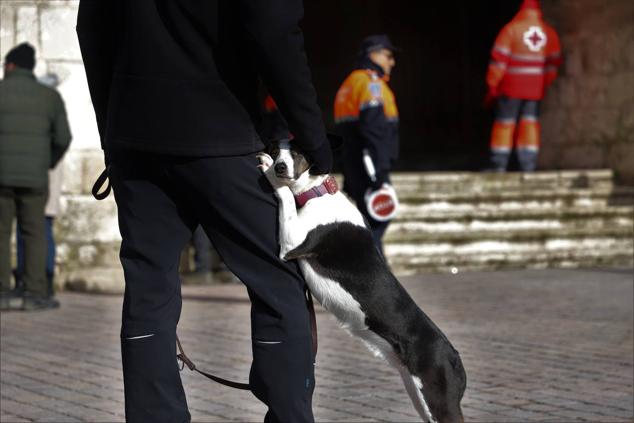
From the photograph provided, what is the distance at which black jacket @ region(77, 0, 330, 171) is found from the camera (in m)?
3.70

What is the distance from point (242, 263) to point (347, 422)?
1.67m

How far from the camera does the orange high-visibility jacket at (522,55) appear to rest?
14.0 metres

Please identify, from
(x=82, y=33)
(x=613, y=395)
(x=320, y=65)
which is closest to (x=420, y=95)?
(x=320, y=65)

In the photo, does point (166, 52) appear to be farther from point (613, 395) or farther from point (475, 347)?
point (475, 347)

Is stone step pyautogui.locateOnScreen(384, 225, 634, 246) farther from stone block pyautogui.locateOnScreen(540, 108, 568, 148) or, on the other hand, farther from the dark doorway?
the dark doorway

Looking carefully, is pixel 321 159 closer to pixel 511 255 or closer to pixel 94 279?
pixel 94 279

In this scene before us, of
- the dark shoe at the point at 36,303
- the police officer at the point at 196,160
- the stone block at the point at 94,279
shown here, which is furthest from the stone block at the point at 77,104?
the police officer at the point at 196,160

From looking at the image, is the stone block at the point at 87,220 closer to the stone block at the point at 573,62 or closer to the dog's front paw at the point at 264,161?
the stone block at the point at 573,62

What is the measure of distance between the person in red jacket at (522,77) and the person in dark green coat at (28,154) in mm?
5819

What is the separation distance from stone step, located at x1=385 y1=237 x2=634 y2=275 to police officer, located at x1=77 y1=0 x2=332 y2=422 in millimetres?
8143

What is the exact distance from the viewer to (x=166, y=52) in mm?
3764

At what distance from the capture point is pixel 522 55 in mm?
14117

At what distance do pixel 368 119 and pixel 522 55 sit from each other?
15.1ft

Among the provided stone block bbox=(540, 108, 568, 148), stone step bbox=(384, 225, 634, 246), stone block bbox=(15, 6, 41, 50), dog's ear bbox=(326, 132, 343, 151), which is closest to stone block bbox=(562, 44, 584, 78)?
stone block bbox=(540, 108, 568, 148)
